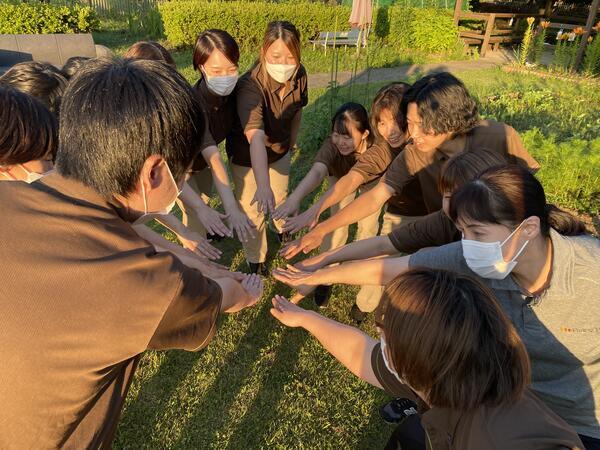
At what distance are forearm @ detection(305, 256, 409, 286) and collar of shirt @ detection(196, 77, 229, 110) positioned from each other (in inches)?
69.9

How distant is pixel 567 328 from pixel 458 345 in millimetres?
742

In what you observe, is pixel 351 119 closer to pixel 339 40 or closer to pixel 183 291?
pixel 183 291

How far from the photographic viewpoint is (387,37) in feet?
48.3

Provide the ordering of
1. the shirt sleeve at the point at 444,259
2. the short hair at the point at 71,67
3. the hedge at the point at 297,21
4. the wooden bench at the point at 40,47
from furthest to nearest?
the hedge at the point at 297,21
the wooden bench at the point at 40,47
the short hair at the point at 71,67
the shirt sleeve at the point at 444,259

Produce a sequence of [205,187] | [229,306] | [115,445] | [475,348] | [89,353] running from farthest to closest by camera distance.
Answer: [205,187]
[115,445]
[229,306]
[475,348]
[89,353]

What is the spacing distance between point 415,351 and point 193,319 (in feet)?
2.12

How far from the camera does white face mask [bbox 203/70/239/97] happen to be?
3293 millimetres

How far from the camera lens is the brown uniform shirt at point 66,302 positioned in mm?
1016

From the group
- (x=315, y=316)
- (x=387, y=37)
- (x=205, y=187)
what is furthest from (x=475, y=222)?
(x=387, y=37)

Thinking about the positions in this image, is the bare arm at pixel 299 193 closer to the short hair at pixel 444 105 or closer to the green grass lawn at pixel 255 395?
the green grass lawn at pixel 255 395

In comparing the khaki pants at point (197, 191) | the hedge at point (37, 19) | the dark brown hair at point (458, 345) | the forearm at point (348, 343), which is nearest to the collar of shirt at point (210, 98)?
the khaki pants at point (197, 191)

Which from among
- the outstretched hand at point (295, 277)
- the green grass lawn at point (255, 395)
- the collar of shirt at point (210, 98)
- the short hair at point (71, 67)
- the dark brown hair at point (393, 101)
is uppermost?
the short hair at point (71, 67)

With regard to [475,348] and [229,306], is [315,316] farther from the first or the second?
[475,348]

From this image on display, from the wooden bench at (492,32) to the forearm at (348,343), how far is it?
1419 centimetres
